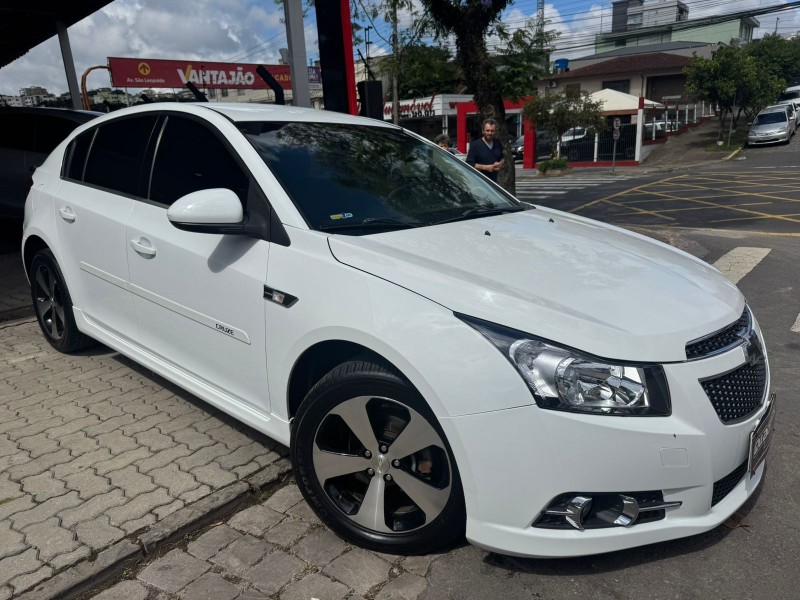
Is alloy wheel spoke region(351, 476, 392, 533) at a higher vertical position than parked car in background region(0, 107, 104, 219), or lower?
lower

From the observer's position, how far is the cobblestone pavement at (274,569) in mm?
2295

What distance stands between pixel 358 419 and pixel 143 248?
5.33ft

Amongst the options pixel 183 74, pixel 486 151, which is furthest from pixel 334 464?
pixel 183 74

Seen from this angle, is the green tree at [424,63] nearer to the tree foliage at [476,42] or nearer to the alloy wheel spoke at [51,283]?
the tree foliage at [476,42]

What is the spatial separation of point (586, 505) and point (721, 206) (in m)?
13.3

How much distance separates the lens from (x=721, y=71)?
104ft

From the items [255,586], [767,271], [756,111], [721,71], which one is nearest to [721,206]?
[767,271]

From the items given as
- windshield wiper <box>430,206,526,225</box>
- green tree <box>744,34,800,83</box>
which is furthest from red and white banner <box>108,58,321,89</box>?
green tree <box>744,34,800,83</box>

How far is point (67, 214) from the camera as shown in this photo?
12.9 ft

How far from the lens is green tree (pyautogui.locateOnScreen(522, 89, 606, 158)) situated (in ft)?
96.6

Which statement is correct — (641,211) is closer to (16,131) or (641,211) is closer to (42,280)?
(16,131)

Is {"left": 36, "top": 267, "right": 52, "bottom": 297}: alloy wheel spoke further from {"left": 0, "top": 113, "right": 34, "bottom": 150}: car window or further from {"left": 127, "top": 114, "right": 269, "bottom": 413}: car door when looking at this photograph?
{"left": 0, "top": 113, "right": 34, "bottom": 150}: car window

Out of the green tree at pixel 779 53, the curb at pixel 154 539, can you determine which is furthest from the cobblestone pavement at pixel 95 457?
the green tree at pixel 779 53

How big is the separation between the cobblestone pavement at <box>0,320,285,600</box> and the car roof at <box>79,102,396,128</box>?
1691 mm
